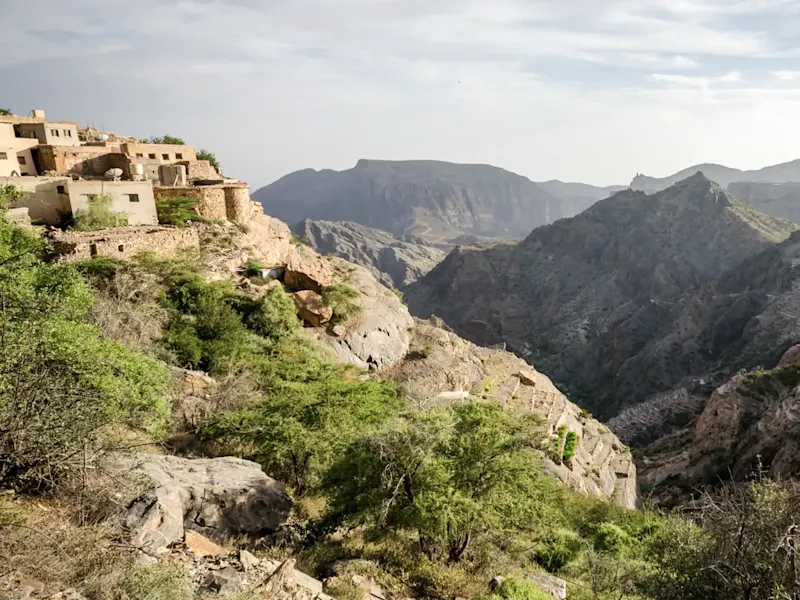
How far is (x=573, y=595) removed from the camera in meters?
11.2

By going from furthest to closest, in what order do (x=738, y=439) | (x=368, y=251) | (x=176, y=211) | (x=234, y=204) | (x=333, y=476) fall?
(x=368, y=251) → (x=738, y=439) → (x=234, y=204) → (x=176, y=211) → (x=333, y=476)

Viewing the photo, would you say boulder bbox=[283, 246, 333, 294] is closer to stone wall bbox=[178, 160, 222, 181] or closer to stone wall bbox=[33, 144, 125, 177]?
stone wall bbox=[178, 160, 222, 181]

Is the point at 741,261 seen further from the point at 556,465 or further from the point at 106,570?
the point at 106,570

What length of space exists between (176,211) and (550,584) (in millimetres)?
23202

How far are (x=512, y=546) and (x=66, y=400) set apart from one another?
9.84 metres

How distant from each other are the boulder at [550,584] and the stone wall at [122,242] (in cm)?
1932

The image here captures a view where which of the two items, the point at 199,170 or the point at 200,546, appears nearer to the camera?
the point at 200,546

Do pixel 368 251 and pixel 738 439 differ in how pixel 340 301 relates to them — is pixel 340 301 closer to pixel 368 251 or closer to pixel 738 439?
pixel 738 439

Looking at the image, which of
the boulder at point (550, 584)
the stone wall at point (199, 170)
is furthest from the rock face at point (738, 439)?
the stone wall at point (199, 170)

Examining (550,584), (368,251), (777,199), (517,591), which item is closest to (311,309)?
(550,584)

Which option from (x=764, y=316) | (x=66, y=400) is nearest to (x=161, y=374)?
(x=66, y=400)

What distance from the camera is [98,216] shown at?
74.4ft

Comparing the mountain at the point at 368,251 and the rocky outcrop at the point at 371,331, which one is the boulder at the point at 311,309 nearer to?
the rocky outcrop at the point at 371,331

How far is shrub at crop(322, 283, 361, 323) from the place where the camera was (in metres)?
26.2
